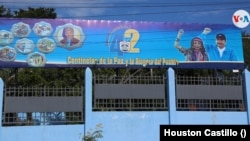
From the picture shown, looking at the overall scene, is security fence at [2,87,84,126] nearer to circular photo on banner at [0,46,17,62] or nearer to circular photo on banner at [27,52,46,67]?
circular photo on banner at [27,52,46,67]

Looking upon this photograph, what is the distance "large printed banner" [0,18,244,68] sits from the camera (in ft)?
51.4

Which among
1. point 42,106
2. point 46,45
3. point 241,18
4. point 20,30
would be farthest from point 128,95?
point 241,18

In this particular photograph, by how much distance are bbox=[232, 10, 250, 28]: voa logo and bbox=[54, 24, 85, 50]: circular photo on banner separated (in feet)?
22.6

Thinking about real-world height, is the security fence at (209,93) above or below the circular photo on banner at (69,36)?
below

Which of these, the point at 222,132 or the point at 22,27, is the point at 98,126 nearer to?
the point at 22,27

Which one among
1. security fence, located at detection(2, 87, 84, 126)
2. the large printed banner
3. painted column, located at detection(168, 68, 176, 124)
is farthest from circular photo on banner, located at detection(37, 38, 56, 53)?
painted column, located at detection(168, 68, 176, 124)

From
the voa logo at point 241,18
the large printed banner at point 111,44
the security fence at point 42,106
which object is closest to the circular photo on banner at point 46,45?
the large printed banner at point 111,44

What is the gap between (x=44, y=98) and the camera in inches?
496

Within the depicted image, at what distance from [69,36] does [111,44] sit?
5.68 feet

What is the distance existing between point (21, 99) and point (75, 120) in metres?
1.81

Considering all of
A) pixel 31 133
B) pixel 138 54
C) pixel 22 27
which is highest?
pixel 22 27

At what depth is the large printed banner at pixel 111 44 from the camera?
15.7 meters

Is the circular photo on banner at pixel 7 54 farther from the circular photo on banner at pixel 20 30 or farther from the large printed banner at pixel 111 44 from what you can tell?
the circular photo on banner at pixel 20 30

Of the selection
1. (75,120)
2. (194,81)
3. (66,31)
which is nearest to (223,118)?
(194,81)
